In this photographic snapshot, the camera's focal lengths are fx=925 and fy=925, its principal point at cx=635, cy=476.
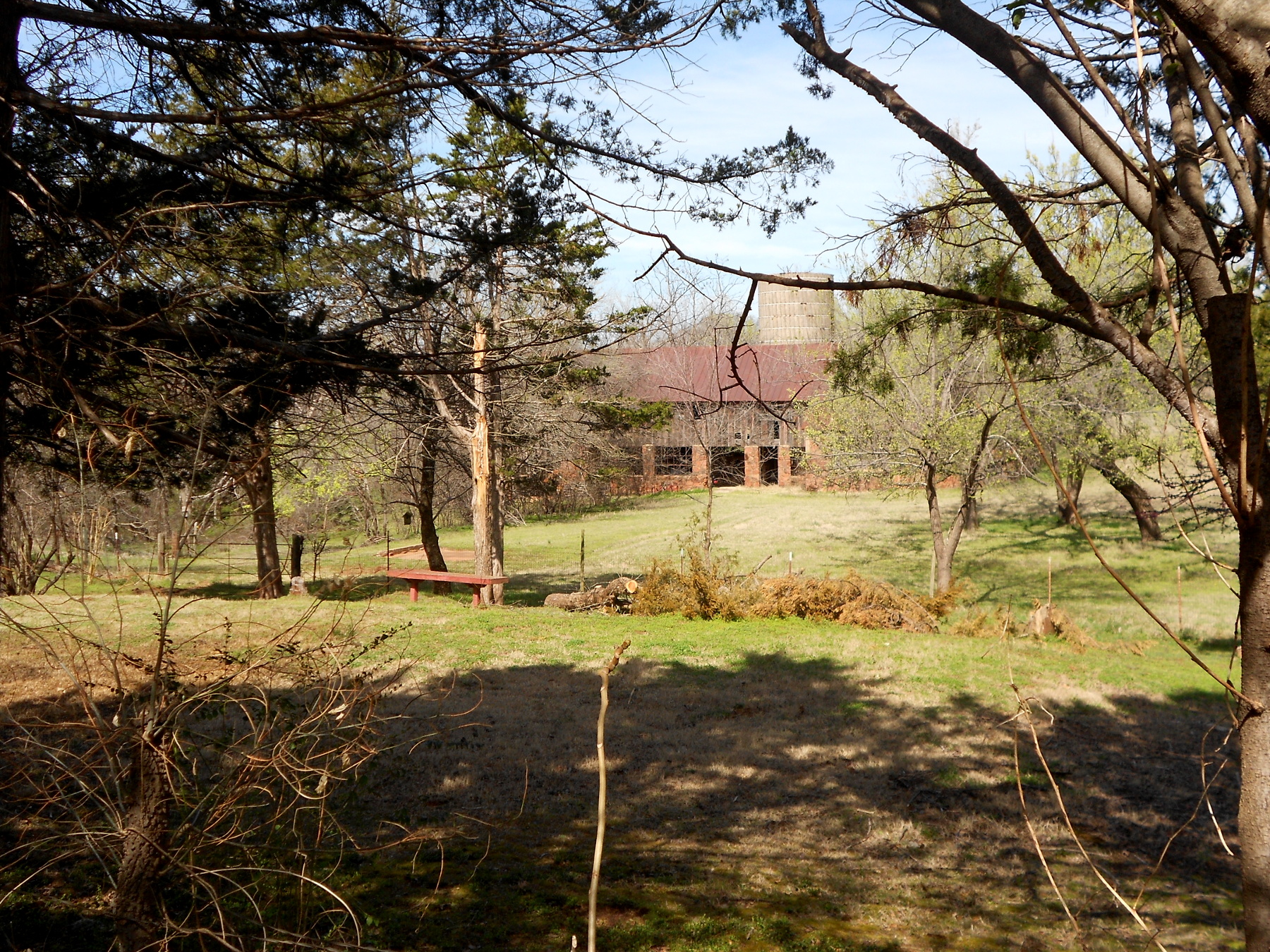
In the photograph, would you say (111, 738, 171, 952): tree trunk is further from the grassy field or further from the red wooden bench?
the red wooden bench

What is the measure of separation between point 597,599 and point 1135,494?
14.0 m

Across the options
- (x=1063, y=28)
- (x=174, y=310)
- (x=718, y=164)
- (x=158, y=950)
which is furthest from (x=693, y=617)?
(x=1063, y=28)

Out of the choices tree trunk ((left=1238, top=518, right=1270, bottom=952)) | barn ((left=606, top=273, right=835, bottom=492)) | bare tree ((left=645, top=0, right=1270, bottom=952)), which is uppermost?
barn ((left=606, top=273, right=835, bottom=492))

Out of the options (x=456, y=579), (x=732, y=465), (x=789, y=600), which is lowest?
(x=789, y=600)

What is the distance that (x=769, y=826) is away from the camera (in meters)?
6.86

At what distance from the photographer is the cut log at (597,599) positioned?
17.2 m

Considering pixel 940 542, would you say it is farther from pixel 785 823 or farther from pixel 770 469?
pixel 770 469

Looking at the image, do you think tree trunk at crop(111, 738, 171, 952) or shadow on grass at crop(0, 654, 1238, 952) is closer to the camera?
tree trunk at crop(111, 738, 171, 952)

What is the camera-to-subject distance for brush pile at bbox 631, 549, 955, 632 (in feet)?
51.6

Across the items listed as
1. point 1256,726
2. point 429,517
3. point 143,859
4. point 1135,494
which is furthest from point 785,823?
point 1135,494

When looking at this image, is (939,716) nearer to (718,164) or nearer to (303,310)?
(718,164)

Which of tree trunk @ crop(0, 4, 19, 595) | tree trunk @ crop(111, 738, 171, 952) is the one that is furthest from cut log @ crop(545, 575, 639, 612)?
tree trunk @ crop(111, 738, 171, 952)

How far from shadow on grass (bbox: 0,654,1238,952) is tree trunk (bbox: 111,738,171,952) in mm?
1226

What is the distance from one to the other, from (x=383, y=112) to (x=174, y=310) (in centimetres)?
173
